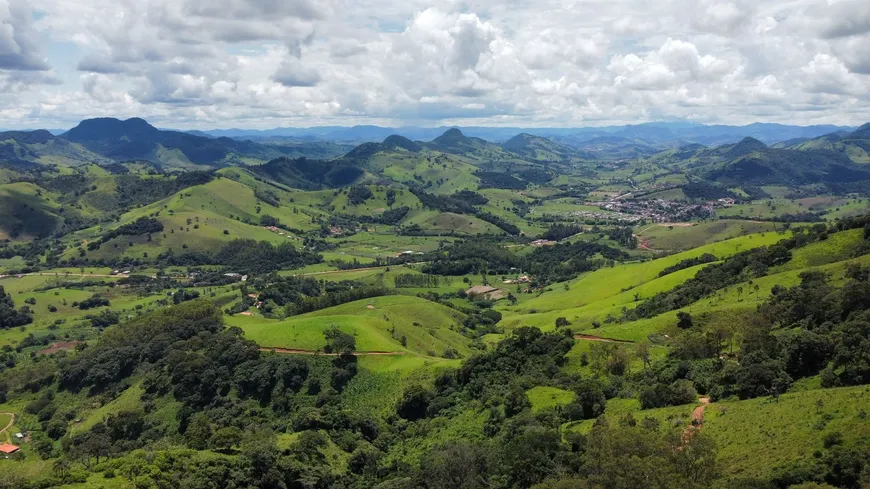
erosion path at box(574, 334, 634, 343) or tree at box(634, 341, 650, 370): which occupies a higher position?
tree at box(634, 341, 650, 370)

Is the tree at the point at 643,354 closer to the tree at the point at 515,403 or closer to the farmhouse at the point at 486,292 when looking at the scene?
the tree at the point at 515,403

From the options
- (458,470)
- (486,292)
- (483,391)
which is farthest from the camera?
(486,292)

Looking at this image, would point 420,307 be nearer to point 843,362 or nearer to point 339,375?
point 339,375

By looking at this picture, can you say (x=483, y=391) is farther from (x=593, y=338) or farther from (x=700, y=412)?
(x=700, y=412)

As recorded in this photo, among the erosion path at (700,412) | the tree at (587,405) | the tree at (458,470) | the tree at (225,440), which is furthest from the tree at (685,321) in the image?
the tree at (225,440)

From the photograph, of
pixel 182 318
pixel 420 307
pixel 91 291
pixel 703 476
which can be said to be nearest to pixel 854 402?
pixel 703 476

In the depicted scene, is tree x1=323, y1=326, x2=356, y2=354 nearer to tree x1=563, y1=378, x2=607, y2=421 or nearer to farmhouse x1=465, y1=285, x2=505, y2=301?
tree x1=563, y1=378, x2=607, y2=421

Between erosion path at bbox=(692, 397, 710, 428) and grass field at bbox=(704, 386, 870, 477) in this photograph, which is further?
erosion path at bbox=(692, 397, 710, 428)

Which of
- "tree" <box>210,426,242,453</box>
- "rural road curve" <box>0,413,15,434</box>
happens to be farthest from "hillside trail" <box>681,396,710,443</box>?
"rural road curve" <box>0,413,15,434</box>

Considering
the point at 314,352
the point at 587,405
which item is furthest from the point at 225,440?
the point at 587,405
